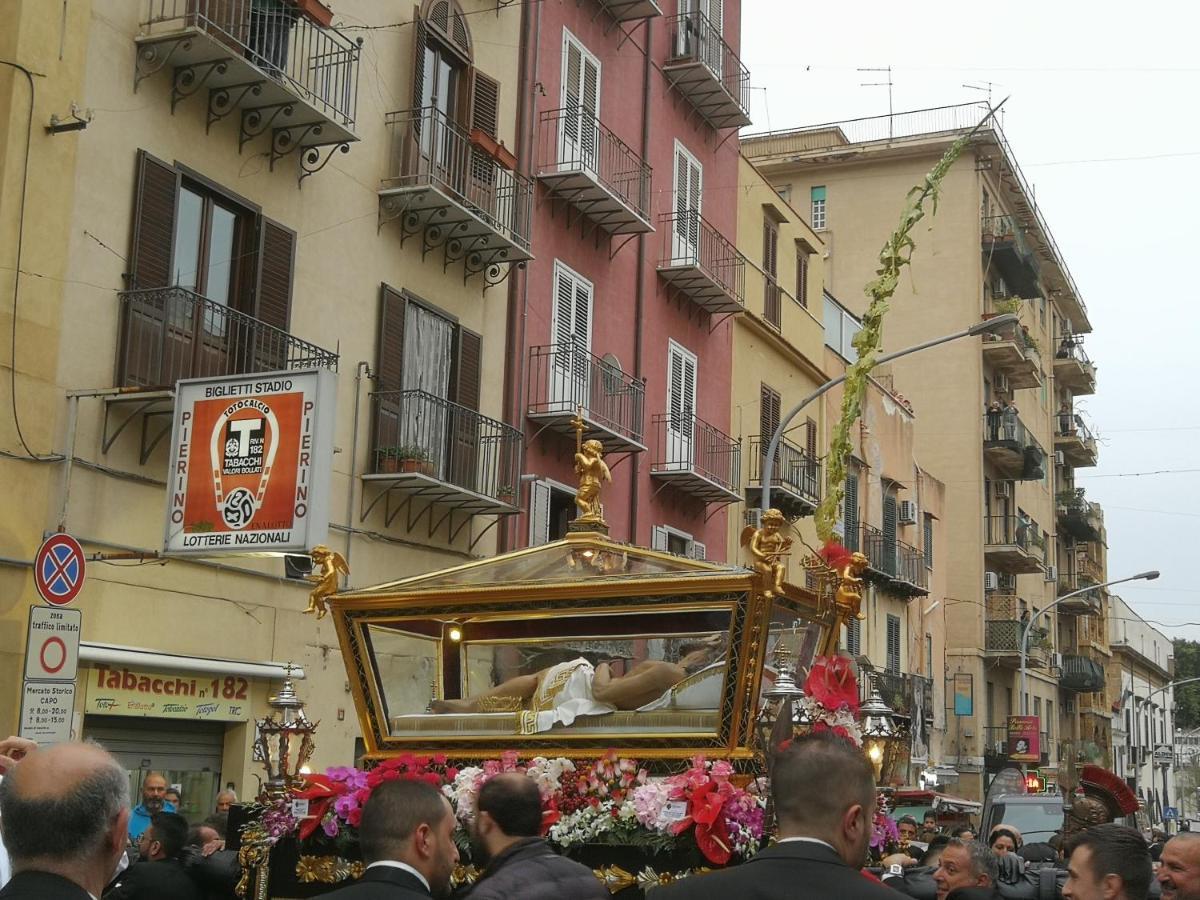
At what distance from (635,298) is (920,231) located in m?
19.9

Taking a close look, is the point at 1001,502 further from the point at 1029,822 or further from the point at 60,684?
the point at 60,684

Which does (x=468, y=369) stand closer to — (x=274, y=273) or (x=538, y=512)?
(x=538, y=512)

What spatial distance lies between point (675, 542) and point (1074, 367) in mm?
35710

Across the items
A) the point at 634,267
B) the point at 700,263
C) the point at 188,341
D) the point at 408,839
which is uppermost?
the point at 700,263

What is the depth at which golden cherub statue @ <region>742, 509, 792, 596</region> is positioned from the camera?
833 centimetres

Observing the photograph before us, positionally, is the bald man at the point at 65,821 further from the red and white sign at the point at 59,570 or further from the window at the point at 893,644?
the window at the point at 893,644

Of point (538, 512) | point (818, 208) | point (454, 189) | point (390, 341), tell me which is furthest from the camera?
point (818, 208)

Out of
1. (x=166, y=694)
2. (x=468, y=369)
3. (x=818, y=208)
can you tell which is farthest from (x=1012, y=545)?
(x=166, y=694)

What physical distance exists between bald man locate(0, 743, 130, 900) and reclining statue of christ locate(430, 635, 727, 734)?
4933mm

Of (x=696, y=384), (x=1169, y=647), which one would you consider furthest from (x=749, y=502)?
(x=1169, y=647)

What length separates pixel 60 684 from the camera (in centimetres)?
1185

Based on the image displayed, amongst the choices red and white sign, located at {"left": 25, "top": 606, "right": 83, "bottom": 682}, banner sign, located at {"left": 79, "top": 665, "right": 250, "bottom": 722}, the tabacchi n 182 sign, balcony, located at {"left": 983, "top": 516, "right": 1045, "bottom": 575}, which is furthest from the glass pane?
balcony, located at {"left": 983, "top": 516, "right": 1045, "bottom": 575}

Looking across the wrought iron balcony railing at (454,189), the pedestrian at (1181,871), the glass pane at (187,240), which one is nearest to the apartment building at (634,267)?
the wrought iron balcony railing at (454,189)

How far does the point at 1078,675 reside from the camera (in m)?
56.2
